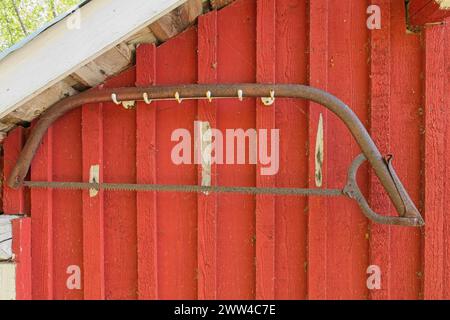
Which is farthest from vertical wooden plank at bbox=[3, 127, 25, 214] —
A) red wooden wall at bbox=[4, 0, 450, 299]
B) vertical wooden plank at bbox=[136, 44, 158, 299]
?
vertical wooden plank at bbox=[136, 44, 158, 299]

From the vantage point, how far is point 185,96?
1391mm

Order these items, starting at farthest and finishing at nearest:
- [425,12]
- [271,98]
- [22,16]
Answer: [22,16] < [271,98] < [425,12]

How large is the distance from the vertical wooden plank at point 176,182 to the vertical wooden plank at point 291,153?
387 mm

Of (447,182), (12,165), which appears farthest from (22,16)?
(447,182)

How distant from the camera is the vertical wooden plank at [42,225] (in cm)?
154

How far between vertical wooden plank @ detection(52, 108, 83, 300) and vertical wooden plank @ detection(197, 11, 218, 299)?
586 mm

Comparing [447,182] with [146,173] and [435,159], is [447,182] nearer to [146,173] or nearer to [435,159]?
[435,159]

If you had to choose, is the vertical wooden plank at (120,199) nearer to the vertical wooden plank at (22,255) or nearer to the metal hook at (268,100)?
the vertical wooden plank at (22,255)

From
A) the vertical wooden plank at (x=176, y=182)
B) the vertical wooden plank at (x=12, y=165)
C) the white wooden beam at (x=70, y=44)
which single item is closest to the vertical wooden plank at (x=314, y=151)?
the vertical wooden plank at (x=176, y=182)

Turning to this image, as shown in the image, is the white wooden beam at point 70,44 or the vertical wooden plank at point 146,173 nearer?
the white wooden beam at point 70,44

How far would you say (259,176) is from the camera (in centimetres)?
146

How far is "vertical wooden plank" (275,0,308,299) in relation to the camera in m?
1.44

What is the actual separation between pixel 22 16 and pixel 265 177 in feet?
31.1

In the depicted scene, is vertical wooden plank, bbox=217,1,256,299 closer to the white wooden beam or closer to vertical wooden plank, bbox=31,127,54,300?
the white wooden beam
